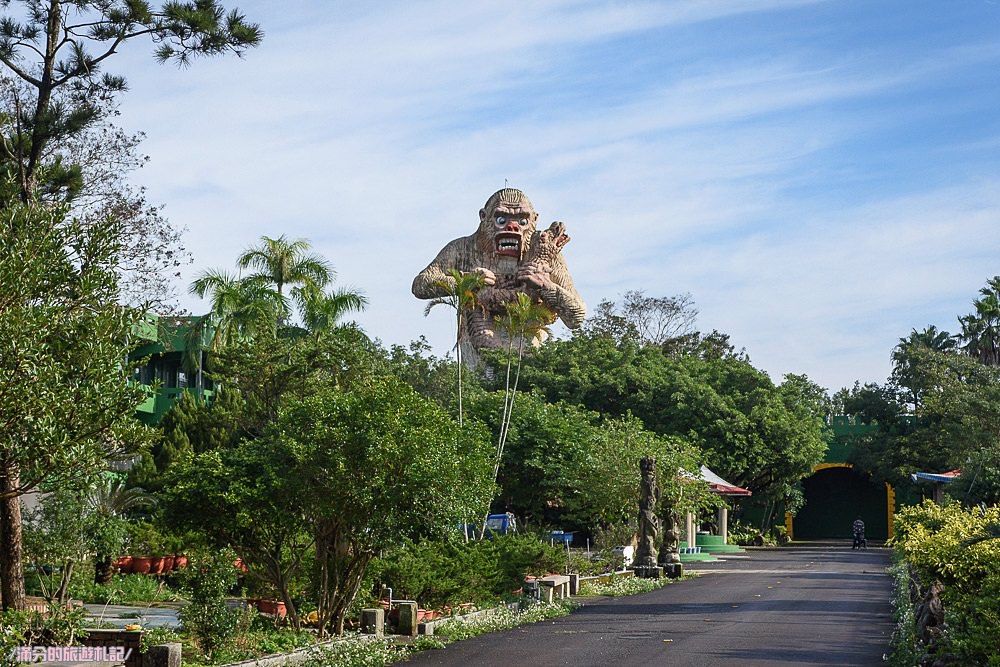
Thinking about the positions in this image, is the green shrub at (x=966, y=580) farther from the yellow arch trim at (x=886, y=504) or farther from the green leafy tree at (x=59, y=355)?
the yellow arch trim at (x=886, y=504)

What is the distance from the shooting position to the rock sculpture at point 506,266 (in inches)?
1732

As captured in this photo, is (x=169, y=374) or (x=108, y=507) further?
(x=169, y=374)

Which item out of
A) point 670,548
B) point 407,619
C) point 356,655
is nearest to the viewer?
point 356,655

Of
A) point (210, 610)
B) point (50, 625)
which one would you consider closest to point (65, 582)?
point (210, 610)

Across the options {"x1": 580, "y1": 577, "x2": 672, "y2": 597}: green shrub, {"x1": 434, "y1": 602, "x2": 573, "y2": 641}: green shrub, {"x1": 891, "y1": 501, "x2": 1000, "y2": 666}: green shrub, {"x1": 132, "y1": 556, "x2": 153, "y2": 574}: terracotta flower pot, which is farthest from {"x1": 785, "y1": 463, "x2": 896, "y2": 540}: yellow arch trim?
{"x1": 891, "y1": 501, "x2": 1000, "y2": 666}: green shrub

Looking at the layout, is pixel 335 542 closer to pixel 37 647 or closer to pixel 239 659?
pixel 239 659

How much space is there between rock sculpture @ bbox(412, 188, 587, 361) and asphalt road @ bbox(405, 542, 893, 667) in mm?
20755

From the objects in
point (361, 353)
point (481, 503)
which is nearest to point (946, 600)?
point (481, 503)

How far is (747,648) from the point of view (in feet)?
43.3

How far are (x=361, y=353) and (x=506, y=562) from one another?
260 inches

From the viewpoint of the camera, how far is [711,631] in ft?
49.2

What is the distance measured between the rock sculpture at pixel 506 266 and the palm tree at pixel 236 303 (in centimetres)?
1915

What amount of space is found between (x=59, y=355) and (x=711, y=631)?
9864 millimetres

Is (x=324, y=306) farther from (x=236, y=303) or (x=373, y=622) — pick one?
(x=373, y=622)
